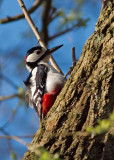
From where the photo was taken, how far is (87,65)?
9.46ft

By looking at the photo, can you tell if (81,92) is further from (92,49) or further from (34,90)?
(34,90)

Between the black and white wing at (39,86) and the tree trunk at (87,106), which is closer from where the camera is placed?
the tree trunk at (87,106)

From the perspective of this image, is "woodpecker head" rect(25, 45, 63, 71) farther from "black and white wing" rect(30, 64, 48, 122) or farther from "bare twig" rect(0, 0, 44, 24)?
"bare twig" rect(0, 0, 44, 24)

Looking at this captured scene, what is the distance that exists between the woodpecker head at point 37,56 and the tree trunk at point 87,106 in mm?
1992

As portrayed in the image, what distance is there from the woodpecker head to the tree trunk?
1.99 m

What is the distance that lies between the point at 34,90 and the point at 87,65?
145 cm

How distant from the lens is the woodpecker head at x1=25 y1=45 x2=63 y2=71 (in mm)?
4930

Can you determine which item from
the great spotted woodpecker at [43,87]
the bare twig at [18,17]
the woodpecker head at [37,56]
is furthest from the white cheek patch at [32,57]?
the bare twig at [18,17]

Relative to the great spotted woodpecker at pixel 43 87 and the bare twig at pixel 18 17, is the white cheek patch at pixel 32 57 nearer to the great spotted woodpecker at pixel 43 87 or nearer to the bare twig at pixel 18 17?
the great spotted woodpecker at pixel 43 87

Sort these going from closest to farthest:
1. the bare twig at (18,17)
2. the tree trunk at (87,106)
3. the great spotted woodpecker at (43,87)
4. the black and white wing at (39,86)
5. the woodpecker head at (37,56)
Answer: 1. the tree trunk at (87,106)
2. the great spotted woodpecker at (43,87)
3. the black and white wing at (39,86)
4. the woodpecker head at (37,56)
5. the bare twig at (18,17)

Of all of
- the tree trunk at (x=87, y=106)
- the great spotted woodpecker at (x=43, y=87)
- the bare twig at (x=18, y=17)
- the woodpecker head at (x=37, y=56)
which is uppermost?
the bare twig at (x=18, y=17)

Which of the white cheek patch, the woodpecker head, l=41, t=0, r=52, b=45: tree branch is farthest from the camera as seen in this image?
l=41, t=0, r=52, b=45: tree branch

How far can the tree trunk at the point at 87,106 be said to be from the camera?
263 centimetres

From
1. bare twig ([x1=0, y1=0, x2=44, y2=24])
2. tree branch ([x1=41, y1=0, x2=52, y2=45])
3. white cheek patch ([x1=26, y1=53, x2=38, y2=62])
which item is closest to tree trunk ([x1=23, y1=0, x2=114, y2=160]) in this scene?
white cheek patch ([x1=26, y1=53, x2=38, y2=62])
